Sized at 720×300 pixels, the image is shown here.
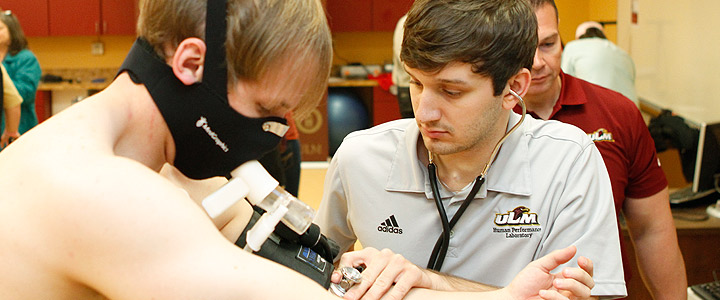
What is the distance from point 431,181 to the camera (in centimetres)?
176

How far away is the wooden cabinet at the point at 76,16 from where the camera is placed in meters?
8.20

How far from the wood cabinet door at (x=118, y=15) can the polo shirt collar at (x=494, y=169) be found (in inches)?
279

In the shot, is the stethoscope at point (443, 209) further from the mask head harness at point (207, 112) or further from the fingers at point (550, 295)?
the mask head harness at point (207, 112)

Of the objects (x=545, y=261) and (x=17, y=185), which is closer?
(x=17, y=185)

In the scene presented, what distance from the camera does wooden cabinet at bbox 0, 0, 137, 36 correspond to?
26.9 ft

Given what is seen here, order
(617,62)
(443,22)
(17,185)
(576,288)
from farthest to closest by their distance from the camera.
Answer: (617,62)
(443,22)
(576,288)
(17,185)

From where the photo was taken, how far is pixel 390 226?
1.81 m

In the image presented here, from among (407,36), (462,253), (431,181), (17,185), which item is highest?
(407,36)

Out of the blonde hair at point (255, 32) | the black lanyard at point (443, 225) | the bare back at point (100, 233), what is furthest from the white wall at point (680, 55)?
the bare back at point (100, 233)

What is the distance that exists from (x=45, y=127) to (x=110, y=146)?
4.5 inches

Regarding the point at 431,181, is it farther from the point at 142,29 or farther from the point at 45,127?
the point at 45,127

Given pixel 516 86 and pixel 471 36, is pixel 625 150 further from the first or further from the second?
pixel 471 36

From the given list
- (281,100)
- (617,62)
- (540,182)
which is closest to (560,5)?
(617,62)

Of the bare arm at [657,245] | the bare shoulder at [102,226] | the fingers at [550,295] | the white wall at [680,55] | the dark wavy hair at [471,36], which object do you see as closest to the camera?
the bare shoulder at [102,226]
